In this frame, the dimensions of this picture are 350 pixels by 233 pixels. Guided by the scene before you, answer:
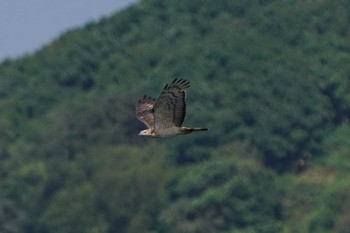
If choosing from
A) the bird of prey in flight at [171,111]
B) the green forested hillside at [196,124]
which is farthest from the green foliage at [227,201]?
the bird of prey in flight at [171,111]

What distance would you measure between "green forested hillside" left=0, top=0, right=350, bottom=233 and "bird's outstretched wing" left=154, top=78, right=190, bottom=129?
34.0 meters

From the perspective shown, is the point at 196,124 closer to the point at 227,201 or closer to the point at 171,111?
the point at 227,201

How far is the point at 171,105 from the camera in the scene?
22953 millimetres

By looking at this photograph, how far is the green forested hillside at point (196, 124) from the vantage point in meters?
59.3

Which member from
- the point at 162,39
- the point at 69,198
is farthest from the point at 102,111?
the point at 162,39

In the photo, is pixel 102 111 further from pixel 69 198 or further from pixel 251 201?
pixel 251 201

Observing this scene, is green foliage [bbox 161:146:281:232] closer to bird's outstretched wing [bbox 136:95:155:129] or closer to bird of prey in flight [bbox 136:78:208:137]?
bird's outstretched wing [bbox 136:95:155:129]

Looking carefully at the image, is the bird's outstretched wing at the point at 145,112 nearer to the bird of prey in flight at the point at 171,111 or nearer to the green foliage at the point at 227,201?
the bird of prey in flight at the point at 171,111

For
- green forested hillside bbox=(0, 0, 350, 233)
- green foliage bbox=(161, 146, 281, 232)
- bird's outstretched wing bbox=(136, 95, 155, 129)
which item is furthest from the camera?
green forested hillside bbox=(0, 0, 350, 233)

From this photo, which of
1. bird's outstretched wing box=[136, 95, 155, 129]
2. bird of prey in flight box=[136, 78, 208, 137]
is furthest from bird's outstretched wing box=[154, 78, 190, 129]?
bird's outstretched wing box=[136, 95, 155, 129]

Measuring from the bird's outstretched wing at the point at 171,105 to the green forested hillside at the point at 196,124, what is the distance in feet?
112

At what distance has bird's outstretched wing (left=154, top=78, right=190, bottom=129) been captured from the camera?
22.7 meters

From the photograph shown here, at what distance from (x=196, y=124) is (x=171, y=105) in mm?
38522

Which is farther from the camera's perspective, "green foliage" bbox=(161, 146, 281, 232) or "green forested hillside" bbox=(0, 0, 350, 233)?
"green forested hillside" bbox=(0, 0, 350, 233)
